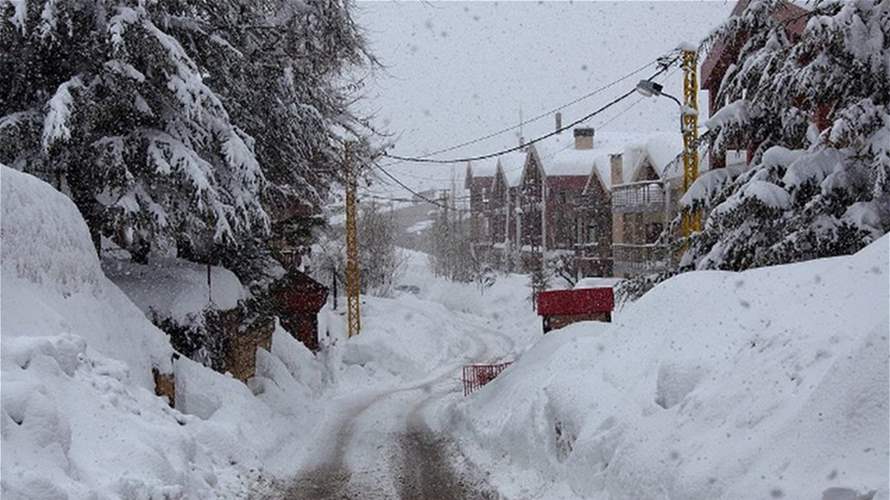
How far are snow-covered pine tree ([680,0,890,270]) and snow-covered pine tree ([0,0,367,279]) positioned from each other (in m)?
8.28

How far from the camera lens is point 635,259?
38.3 m

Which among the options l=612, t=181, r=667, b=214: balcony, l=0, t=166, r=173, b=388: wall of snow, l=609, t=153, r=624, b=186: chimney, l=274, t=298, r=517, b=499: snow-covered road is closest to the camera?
l=0, t=166, r=173, b=388: wall of snow

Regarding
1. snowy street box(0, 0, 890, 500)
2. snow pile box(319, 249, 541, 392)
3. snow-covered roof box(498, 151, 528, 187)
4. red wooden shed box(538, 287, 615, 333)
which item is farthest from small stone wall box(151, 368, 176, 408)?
snow-covered roof box(498, 151, 528, 187)

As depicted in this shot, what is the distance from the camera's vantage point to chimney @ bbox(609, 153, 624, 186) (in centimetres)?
4384

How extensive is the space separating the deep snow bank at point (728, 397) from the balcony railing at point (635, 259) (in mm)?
21180

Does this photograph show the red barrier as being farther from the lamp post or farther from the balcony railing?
the balcony railing

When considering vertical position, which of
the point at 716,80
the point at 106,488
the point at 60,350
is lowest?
the point at 106,488

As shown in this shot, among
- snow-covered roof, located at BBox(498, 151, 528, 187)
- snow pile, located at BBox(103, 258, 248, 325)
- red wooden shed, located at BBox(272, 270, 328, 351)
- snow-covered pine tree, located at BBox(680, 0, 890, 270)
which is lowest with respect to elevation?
red wooden shed, located at BBox(272, 270, 328, 351)

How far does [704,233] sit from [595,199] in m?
34.9

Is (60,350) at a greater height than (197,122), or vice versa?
(197,122)

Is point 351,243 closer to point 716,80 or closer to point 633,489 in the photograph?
point 716,80

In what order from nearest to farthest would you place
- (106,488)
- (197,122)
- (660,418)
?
(106,488)
(660,418)
(197,122)

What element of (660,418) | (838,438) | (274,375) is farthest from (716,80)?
(838,438)

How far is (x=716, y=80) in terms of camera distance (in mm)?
22297
